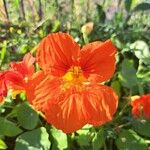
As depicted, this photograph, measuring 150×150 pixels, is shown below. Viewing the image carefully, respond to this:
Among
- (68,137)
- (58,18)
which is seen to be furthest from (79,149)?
(58,18)

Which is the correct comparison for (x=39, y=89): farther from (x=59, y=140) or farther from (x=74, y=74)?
(x=59, y=140)

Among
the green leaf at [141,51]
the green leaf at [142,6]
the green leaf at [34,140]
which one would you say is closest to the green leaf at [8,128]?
the green leaf at [34,140]

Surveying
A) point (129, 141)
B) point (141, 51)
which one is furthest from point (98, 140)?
point (141, 51)

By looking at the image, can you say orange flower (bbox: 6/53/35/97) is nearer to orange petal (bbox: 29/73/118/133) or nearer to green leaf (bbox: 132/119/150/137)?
orange petal (bbox: 29/73/118/133)

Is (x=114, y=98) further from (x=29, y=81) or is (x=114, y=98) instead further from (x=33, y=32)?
(x=33, y=32)

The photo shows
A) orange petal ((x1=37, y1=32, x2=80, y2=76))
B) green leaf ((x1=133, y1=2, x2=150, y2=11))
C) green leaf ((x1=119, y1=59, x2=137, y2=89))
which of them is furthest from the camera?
green leaf ((x1=133, y1=2, x2=150, y2=11))

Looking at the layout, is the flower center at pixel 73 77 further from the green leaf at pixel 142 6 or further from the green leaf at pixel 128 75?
the green leaf at pixel 142 6

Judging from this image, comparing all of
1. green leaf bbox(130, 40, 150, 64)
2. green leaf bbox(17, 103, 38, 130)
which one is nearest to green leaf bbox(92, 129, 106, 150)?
green leaf bbox(17, 103, 38, 130)
